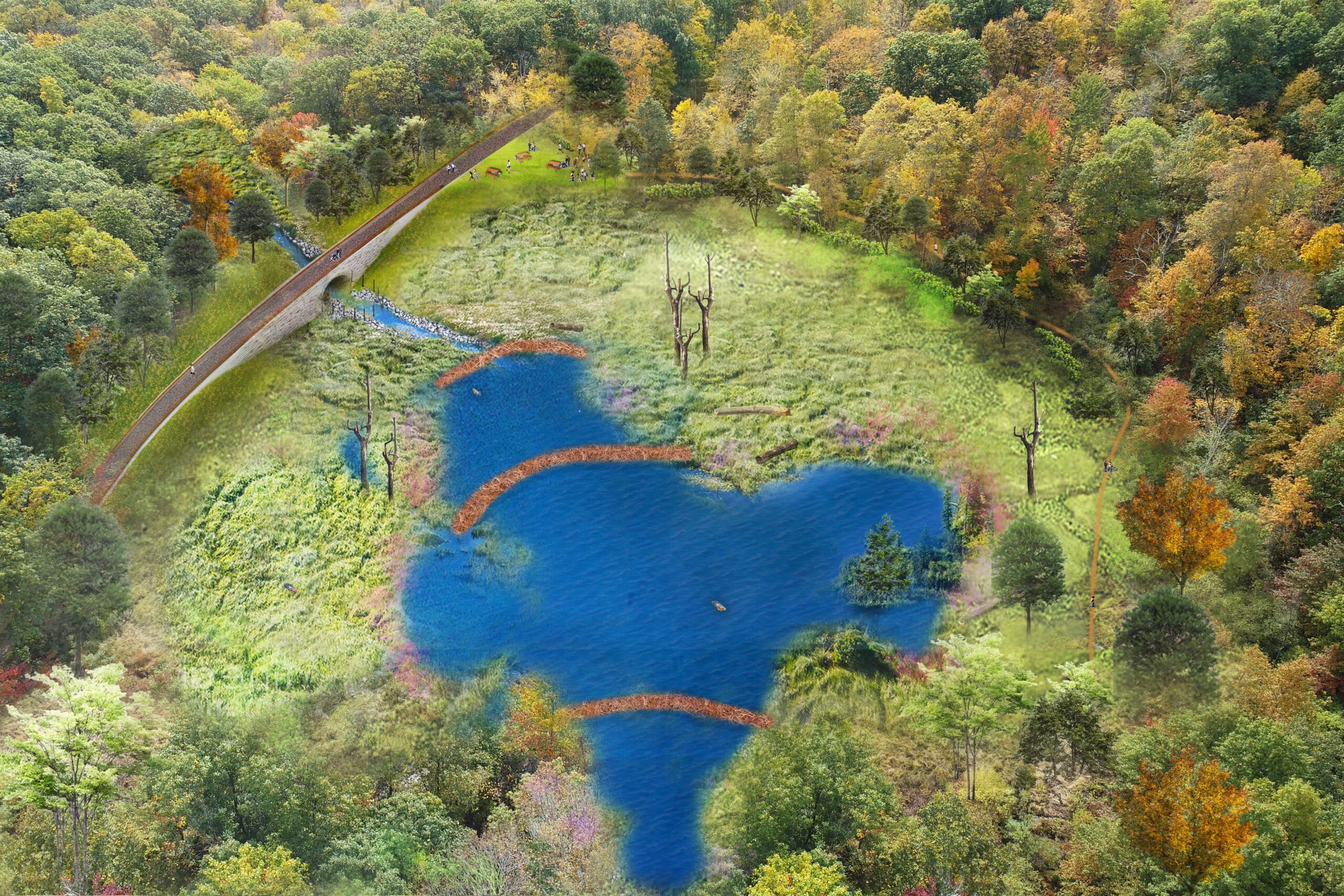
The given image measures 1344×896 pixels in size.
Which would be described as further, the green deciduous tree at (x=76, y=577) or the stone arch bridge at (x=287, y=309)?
the stone arch bridge at (x=287, y=309)

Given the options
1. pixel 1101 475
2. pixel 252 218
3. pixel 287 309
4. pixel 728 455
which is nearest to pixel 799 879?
pixel 728 455

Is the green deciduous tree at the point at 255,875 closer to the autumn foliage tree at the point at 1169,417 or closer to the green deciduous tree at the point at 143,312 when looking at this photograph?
the green deciduous tree at the point at 143,312

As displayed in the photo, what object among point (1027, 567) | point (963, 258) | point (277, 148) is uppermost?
point (277, 148)

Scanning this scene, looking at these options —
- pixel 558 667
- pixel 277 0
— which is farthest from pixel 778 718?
pixel 277 0

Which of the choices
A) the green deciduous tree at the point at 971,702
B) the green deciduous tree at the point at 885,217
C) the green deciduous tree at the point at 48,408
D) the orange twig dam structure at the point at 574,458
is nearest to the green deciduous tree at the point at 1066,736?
the green deciduous tree at the point at 971,702

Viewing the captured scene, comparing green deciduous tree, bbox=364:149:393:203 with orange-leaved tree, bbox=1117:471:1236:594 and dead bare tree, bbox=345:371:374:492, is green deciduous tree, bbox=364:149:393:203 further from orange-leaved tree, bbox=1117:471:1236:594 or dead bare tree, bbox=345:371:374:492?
orange-leaved tree, bbox=1117:471:1236:594

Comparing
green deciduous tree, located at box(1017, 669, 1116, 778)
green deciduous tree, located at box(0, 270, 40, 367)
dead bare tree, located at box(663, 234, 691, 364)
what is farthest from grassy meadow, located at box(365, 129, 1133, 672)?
green deciduous tree, located at box(0, 270, 40, 367)

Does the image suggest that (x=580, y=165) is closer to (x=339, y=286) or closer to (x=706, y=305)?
(x=706, y=305)
